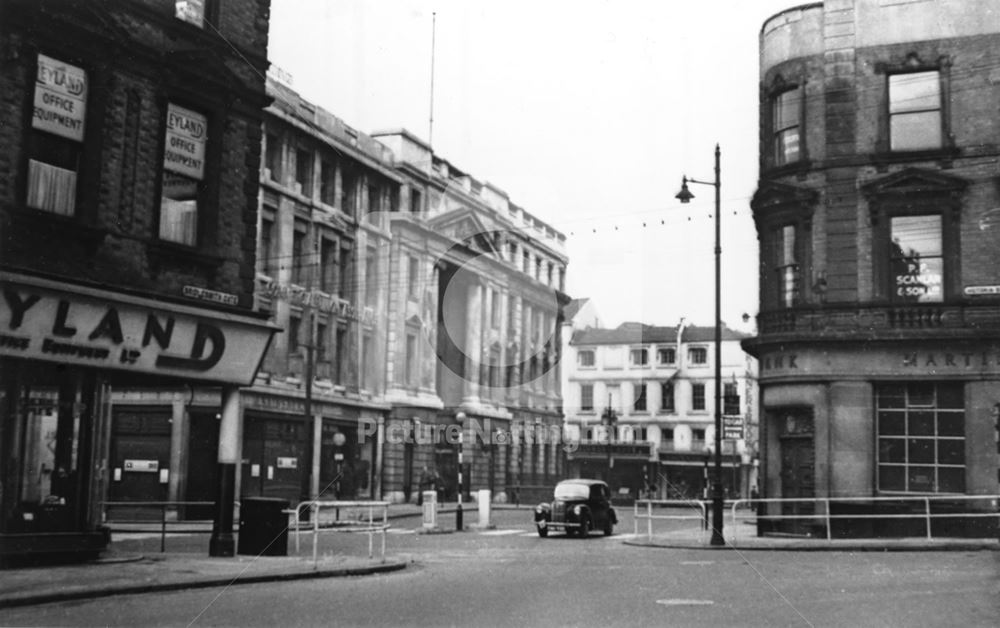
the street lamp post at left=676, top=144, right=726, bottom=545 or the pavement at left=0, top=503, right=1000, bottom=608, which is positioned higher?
the street lamp post at left=676, top=144, right=726, bottom=545

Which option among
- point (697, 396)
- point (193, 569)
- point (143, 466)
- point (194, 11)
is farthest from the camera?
point (697, 396)

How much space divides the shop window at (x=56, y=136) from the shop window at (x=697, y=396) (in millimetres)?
73045

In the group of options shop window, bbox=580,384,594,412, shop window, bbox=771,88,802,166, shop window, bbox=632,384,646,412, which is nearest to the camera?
shop window, bbox=771,88,802,166

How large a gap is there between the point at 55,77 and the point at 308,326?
29.2m

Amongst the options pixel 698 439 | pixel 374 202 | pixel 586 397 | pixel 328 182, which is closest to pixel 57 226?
pixel 328 182

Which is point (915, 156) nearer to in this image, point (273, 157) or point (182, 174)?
point (182, 174)

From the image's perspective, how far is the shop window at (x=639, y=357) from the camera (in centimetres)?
8962

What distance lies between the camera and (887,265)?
28.7 metres

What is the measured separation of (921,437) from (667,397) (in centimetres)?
5979

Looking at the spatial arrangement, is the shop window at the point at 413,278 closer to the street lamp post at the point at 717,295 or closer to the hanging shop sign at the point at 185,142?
the street lamp post at the point at 717,295

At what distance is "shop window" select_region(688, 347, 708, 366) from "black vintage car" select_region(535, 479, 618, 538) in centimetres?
5422

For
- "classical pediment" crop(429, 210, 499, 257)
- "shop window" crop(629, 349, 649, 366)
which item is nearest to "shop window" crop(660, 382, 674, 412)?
"shop window" crop(629, 349, 649, 366)

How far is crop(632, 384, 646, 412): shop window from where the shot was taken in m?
88.8

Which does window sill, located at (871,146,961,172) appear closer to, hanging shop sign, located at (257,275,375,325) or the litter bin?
the litter bin
